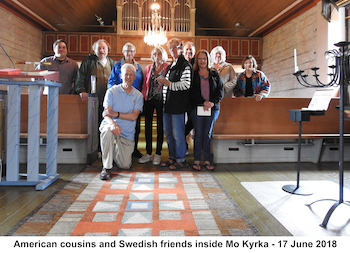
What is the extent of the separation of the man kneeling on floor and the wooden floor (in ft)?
1.22

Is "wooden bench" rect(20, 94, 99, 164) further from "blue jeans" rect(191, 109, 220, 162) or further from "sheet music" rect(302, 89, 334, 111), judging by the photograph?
"sheet music" rect(302, 89, 334, 111)

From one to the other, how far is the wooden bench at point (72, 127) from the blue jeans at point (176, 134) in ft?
3.34

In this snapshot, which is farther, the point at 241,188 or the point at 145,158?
the point at 145,158

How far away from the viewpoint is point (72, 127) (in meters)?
3.73

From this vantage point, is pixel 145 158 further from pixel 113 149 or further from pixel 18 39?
pixel 18 39

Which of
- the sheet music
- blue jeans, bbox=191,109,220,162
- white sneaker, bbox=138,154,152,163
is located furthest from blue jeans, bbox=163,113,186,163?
the sheet music

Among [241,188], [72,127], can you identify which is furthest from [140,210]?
[72,127]

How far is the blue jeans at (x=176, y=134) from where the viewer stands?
10.5ft

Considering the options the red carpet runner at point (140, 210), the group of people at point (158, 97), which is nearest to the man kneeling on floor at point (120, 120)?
the group of people at point (158, 97)

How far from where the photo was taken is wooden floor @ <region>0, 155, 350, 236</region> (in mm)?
1846

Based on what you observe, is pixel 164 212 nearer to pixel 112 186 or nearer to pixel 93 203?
pixel 93 203

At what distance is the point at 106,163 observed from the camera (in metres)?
2.96

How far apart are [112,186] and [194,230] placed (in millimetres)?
1168

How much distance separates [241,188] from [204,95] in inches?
44.0
